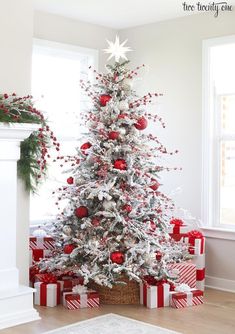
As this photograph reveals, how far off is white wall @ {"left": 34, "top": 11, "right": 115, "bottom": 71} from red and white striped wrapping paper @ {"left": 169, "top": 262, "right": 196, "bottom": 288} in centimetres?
230

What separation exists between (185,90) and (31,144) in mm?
1982

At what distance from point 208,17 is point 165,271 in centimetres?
249

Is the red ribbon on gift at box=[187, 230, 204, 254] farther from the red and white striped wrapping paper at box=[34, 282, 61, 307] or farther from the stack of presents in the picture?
the red and white striped wrapping paper at box=[34, 282, 61, 307]

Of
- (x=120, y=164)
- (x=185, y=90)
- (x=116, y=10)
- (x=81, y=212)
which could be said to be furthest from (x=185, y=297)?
(x=116, y=10)

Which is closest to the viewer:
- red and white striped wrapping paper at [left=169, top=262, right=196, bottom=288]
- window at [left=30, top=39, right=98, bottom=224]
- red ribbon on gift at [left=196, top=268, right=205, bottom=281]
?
red and white striped wrapping paper at [left=169, top=262, right=196, bottom=288]

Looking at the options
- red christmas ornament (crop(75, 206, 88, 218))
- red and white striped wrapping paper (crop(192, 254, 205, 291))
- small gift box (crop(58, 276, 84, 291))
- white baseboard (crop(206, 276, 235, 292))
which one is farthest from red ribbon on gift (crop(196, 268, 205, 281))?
red christmas ornament (crop(75, 206, 88, 218))

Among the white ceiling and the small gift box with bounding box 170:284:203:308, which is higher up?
the white ceiling

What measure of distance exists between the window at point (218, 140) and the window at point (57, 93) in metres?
1.25

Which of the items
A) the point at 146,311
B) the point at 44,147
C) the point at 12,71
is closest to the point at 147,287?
the point at 146,311

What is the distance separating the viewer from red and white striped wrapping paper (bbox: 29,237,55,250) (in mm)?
5309

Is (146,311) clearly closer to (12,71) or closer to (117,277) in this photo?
(117,277)

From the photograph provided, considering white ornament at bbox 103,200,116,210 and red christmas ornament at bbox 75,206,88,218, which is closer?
white ornament at bbox 103,200,116,210

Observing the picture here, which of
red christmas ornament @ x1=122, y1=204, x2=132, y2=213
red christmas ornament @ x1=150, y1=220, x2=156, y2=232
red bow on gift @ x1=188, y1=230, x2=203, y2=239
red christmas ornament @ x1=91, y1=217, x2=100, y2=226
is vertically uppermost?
red christmas ornament @ x1=122, y1=204, x2=132, y2=213

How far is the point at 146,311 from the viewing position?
4.69 meters
